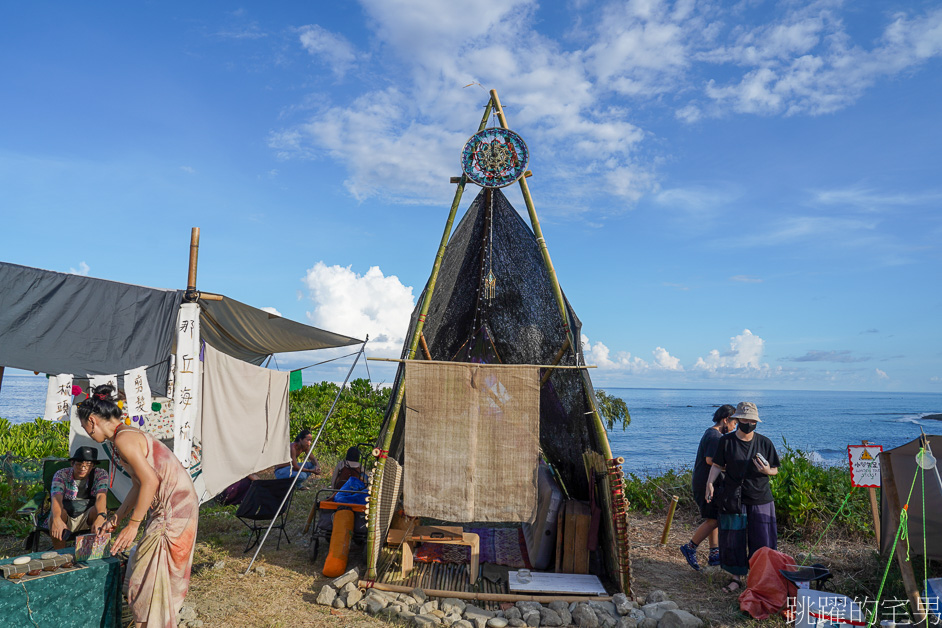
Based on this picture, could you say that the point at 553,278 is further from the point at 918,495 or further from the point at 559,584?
the point at 918,495

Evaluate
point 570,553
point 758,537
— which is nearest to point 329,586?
point 570,553

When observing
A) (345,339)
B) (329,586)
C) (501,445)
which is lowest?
(329,586)

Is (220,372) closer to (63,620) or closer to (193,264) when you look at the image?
(193,264)

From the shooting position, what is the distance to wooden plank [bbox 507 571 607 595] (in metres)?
4.85

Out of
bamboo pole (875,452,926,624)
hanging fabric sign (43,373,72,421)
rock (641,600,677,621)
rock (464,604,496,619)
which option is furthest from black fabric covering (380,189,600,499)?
hanging fabric sign (43,373,72,421)

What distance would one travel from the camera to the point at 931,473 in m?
4.68

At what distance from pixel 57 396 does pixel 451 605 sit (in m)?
3.85

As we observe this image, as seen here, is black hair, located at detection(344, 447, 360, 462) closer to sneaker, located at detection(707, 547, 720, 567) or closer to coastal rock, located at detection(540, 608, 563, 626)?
coastal rock, located at detection(540, 608, 563, 626)

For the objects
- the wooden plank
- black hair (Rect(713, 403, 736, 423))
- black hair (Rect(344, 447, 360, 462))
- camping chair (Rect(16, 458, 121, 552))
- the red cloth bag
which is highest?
black hair (Rect(713, 403, 736, 423))

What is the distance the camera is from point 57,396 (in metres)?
5.02

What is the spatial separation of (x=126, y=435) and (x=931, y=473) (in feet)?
19.6

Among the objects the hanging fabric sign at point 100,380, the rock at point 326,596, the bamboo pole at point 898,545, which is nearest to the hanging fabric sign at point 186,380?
the hanging fabric sign at point 100,380

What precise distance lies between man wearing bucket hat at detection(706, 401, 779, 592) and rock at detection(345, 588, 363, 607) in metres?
3.22

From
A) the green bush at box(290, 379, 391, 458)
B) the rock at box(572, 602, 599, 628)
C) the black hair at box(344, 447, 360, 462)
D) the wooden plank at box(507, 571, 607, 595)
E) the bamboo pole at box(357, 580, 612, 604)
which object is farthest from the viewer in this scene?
the green bush at box(290, 379, 391, 458)
